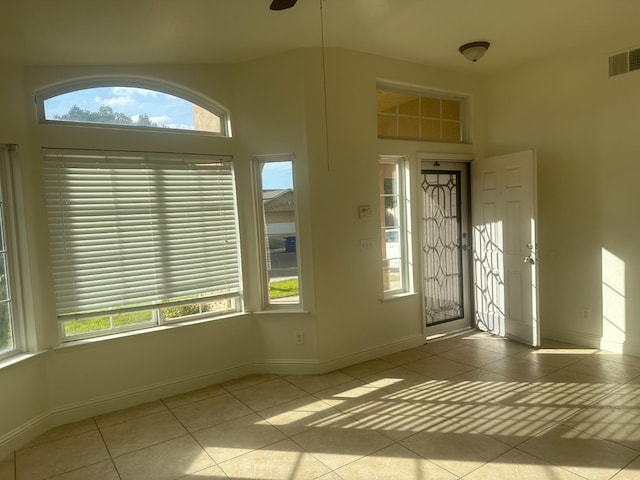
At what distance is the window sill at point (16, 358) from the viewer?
2.93m

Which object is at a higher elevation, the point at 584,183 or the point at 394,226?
the point at 584,183

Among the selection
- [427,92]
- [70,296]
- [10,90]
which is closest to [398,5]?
[427,92]

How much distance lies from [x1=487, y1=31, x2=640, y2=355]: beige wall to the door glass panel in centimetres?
83

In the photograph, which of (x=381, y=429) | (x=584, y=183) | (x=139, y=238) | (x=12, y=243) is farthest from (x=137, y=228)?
(x=584, y=183)

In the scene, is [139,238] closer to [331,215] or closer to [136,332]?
[136,332]

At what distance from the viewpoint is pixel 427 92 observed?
15.3 ft

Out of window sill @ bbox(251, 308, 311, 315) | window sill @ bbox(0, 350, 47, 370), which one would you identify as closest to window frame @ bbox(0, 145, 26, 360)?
window sill @ bbox(0, 350, 47, 370)

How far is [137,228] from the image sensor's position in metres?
3.54

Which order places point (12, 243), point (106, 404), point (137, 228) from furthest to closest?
point (137, 228), point (106, 404), point (12, 243)

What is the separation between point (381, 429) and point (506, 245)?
8.47 feet

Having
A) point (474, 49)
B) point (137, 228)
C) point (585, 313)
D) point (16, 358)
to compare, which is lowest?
point (585, 313)

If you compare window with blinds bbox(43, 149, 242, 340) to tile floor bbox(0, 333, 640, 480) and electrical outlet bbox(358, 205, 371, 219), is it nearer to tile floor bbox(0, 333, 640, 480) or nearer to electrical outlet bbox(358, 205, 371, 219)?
tile floor bbox(0, 333, 640, 480)

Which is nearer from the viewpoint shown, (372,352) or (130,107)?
(130,107)

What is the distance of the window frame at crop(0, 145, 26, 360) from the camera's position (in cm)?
305
